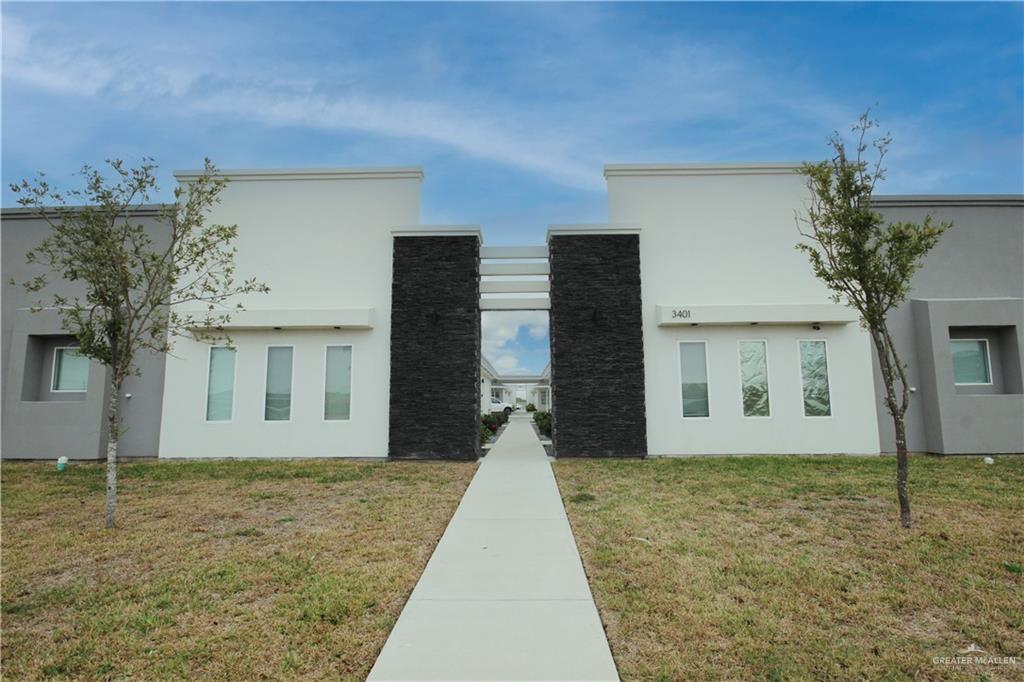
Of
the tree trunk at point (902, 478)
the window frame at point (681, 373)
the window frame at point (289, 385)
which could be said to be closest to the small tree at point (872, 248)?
the tree trunk at point (902, 478)

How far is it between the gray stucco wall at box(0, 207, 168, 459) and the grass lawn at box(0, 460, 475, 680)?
3.82 m

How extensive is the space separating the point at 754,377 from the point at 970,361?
20.6 ft

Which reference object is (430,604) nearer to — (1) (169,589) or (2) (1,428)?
(1) (169,589)

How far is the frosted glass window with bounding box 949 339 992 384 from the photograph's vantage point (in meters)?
14.2

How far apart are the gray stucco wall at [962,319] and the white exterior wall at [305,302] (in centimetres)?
1336

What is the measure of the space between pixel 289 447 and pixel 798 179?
15.2m

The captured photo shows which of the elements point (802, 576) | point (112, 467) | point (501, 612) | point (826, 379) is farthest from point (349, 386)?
point (826, 379)

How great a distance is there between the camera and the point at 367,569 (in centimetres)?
532

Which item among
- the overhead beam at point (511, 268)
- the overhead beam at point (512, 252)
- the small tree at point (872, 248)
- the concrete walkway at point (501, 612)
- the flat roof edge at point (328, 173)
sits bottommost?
the concrete walkway at point (501, 612)

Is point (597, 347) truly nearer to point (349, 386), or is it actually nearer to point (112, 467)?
point (349, 386)

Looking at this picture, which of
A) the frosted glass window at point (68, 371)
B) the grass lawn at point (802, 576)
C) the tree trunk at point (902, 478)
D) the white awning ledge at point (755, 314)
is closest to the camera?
the grass lawn at point (802, 576)

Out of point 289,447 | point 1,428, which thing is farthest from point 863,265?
point 1,428

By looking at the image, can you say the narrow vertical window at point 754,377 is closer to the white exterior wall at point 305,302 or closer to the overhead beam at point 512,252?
the overhead beam at point 512,252

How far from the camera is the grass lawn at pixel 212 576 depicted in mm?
3664
